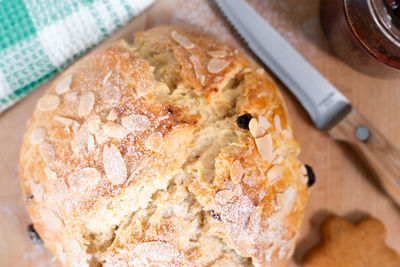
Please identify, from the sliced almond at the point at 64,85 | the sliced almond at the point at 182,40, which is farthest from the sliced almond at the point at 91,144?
the sliced almond at the point at 182,40

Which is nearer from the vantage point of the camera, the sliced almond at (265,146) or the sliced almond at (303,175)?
the sliced almond at (265,146)

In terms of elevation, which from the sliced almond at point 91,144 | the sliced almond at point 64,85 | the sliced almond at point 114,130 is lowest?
the sliced almond at point 91,144

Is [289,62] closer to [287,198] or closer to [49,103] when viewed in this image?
[287,198]

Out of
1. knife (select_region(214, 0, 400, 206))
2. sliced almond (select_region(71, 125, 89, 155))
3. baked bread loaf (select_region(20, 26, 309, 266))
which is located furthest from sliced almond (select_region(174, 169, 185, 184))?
knife (select_region(214, 0, 400, 206))

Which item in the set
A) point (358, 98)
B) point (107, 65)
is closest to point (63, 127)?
point (107, 65)

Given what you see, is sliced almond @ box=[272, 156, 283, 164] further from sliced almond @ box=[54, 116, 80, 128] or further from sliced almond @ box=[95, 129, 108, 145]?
sliced almond @ box=[54, 116, 80, 128]

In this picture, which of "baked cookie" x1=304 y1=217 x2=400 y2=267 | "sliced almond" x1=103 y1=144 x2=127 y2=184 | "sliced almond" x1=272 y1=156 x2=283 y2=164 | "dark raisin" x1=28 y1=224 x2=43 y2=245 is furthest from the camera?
"baked cookie" x1=304 y1=217 x2=400 y2=267

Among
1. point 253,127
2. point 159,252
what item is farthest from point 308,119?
point 159,252

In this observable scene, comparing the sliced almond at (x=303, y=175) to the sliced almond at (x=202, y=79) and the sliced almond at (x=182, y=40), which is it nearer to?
the sliced almond at (x=202, y=79)
